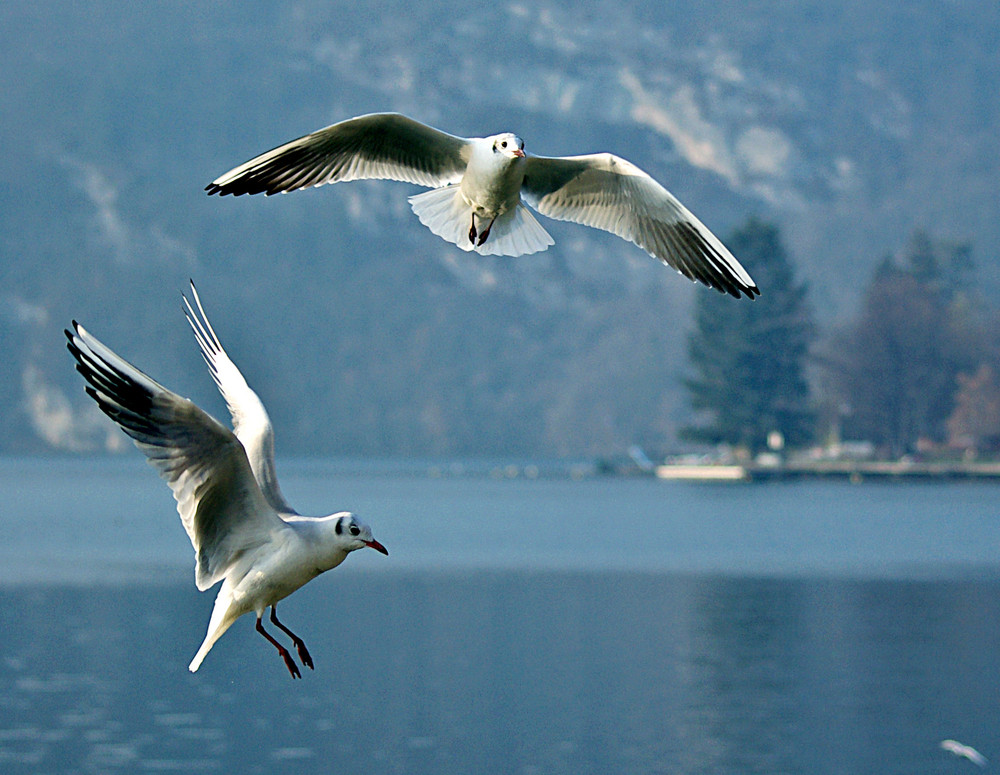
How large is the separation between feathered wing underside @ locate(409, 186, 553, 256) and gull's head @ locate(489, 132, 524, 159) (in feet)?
2.59

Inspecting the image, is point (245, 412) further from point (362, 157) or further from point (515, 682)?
point (515, 682)

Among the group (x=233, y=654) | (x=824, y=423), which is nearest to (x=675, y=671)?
(x=233, y=654)

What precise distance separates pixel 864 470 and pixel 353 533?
164311 mm

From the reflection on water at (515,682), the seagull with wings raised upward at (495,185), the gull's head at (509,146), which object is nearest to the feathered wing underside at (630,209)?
the seagull with wings raised upward at (495,185)

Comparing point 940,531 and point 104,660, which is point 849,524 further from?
point 104,660

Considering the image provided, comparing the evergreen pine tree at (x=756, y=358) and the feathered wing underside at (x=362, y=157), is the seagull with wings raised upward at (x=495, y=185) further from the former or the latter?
the evergreen pine tree at (x=756, y=358)

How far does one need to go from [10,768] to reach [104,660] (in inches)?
643

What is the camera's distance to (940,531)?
11531cm

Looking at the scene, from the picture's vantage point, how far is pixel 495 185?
39.4 feet

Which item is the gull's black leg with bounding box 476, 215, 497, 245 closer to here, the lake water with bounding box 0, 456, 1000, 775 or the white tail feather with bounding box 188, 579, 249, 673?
the white tail feather with bounding box 188, 579, 249, 673

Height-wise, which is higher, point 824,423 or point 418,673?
point 824,423

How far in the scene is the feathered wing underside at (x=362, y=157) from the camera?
38.1 feet

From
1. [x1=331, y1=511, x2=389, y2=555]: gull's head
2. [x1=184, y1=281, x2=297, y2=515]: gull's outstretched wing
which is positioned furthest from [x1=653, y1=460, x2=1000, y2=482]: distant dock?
[x1=331, y1=511, x2=389, y2=555]: gull's head

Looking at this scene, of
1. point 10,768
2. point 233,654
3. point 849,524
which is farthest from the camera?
point 849,524
